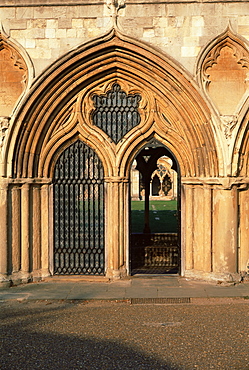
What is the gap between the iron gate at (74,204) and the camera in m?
10.5

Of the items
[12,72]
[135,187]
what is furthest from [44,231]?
[135,187]

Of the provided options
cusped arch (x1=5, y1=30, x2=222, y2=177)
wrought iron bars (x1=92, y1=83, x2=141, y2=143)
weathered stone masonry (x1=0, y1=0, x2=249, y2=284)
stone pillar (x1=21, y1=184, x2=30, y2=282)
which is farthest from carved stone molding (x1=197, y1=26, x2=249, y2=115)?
stone pillar (x1=21, y1=184, x2=30, y2=282)

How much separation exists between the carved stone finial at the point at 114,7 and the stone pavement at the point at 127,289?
15.8 feet

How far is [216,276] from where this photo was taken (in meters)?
9.86

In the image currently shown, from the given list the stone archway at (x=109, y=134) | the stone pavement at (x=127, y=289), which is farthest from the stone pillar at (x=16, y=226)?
the stone pavement at (x=127, y=289)

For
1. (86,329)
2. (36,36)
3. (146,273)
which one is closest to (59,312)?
(86,329)

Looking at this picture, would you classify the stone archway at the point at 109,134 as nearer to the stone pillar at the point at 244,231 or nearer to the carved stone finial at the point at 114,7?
the carved stone finial at the point at 114,7

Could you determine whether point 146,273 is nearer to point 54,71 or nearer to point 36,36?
point 54,71

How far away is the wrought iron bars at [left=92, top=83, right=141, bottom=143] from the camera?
10453mm

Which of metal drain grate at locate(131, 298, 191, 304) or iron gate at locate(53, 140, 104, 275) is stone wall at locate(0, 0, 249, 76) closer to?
iron gate at locate(53, 140, 104, 275)

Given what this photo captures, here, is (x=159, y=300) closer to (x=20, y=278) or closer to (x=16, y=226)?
(x=20, y=278)

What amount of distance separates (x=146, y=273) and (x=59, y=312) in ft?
11.3

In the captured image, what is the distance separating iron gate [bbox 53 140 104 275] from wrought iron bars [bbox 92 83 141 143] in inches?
23.0

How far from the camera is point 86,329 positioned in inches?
282
